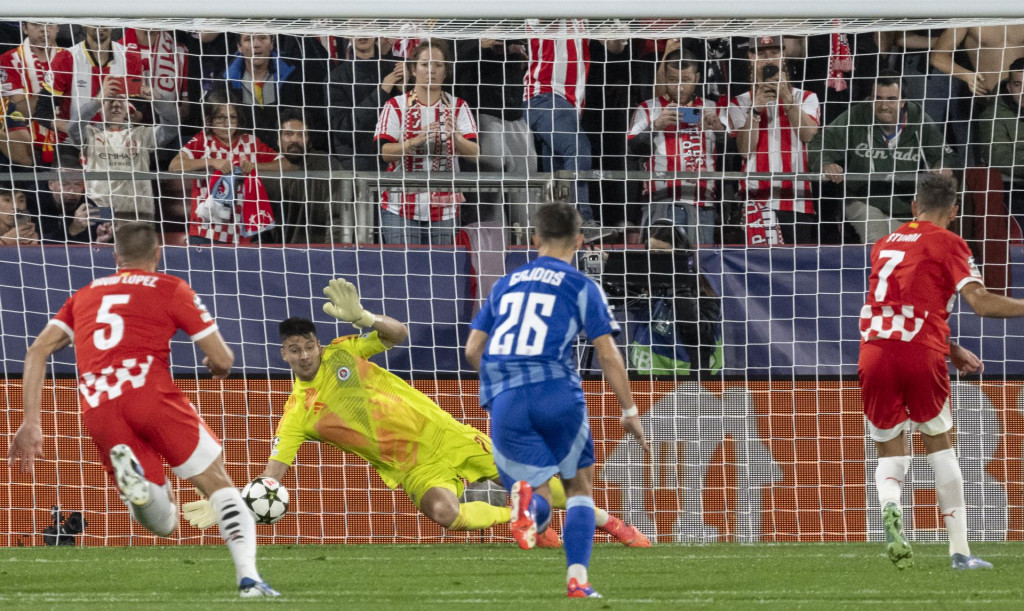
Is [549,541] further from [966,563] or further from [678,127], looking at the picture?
[678,127]

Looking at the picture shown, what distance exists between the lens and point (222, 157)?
9922mm

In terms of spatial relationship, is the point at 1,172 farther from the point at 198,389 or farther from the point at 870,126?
the point at 870,126

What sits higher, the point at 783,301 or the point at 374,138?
the point at 374,138

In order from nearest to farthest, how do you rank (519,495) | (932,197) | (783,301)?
(519,495)
(932,197)
(783,301)

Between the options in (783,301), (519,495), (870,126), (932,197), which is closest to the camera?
(519,495)

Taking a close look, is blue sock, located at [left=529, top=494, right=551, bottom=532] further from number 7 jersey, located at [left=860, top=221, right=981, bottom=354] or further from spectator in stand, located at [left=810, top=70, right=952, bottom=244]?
spectator in stand, located at [left=810, top=70, right=952, bottom=244]

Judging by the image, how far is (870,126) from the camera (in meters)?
9.95

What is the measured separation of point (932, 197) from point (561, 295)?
219 cm

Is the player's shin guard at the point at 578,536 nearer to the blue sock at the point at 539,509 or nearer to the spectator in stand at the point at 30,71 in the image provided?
the blue sock at the point at 539,509

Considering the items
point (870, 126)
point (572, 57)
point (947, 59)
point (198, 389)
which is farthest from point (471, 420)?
point (947, 59)

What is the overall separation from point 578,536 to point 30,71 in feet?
21.3

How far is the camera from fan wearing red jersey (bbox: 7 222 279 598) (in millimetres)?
5488

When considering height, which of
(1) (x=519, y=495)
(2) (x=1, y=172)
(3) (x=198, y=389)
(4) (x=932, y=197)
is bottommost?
(1) (x=519, y=495)

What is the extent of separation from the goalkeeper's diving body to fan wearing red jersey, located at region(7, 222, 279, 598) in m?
2.64
